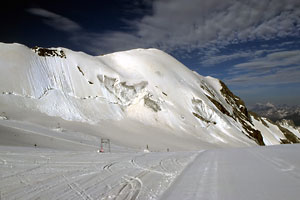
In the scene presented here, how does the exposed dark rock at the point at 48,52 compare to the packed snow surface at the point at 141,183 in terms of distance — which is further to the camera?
the exposed dark rock at the point at 48,52

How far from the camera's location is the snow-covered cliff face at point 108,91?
30.6 metres

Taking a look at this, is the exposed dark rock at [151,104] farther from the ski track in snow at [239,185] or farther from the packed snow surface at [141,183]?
the ski track in snow at [239,185]

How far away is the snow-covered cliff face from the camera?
30.6 metres

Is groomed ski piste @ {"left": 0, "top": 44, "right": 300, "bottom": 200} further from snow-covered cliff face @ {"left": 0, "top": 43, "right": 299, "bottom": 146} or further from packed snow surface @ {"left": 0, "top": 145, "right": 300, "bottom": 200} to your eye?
snow-covered cliff face @ {"left": 0, "top": 43, "right": 299, "bottom": 146}

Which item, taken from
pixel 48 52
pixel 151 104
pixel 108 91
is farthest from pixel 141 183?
pixel 48 52

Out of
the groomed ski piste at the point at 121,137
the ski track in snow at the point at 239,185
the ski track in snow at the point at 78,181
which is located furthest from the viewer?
the groomed ski piste at the point at 121,137

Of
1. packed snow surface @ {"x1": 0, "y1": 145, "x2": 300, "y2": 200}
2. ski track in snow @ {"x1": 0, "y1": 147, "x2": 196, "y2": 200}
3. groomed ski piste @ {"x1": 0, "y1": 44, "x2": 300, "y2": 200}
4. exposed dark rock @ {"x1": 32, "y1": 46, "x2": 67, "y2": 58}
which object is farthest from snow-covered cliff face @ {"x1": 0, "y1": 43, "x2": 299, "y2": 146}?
packed snow surface @ {"x1": 0, "y1": 145, "x2": 300, "y2": 200}

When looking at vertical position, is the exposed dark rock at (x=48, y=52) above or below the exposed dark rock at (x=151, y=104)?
above

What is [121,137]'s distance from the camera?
27250mm

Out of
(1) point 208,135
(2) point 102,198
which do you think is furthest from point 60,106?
(2) point 102,198

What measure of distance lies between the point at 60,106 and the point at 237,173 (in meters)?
29.2

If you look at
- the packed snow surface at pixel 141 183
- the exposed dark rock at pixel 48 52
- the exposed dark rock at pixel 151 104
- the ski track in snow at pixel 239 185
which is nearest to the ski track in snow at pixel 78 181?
the packed snow surface at pixel 141 183

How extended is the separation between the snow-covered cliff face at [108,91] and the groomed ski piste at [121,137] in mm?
198

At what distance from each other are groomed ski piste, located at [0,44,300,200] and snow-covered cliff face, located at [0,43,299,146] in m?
0.20
